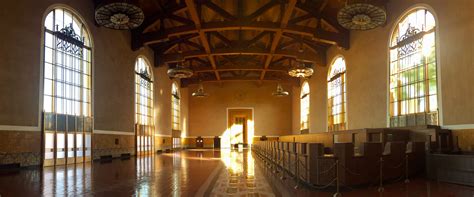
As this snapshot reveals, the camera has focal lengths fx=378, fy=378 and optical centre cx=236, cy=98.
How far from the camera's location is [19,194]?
269 inches

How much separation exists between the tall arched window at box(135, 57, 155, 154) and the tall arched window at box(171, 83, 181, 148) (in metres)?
7.41

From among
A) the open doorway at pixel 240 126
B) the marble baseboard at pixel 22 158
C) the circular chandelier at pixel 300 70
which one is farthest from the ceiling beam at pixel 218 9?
the open doorway at pixel 240 126

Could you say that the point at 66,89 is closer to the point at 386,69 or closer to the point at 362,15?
the point at 362,15

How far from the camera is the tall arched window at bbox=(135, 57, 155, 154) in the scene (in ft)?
75.8

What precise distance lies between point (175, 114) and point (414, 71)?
23.8m

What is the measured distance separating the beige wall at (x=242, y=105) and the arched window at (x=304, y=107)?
6.09 metres

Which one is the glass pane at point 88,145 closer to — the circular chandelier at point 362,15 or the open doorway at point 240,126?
the circular chandelier at point 362,15

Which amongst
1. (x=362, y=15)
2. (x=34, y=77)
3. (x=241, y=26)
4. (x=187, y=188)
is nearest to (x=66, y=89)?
(x=34, y=77)

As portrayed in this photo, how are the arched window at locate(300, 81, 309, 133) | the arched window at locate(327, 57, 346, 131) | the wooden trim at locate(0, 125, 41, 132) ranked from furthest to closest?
the arched window at locate(300, 81, 309, 133), the arched window at locate(327, 57, 346, 131), the wooden trim at locate(0, 125, 41, 132)

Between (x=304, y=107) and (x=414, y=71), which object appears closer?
(x=414, y=71)

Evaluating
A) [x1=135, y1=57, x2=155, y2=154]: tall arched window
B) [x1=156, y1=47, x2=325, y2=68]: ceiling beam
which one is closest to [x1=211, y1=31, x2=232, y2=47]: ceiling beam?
[x1=156, y1=47, x2=325, y2=68]: ceiling beam

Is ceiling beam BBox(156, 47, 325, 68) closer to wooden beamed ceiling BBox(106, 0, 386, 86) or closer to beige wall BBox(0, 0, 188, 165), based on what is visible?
wooden beamed ceiling BBox(106, 0, 386, 86)

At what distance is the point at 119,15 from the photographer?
13453 millimetres

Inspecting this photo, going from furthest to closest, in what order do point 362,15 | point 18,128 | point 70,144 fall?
1. point 70,144
2. point 362,15
3. point 18,128
